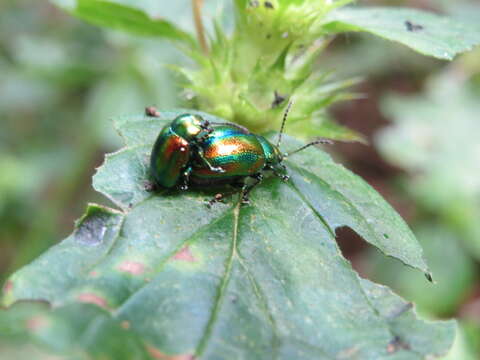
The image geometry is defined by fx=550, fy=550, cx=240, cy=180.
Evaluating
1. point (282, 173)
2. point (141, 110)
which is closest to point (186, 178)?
point (282, 173)

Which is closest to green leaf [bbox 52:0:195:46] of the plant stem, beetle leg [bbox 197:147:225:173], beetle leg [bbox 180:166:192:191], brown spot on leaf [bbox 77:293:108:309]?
the plant stem

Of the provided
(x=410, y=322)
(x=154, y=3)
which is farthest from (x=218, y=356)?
(x=154, y=3)

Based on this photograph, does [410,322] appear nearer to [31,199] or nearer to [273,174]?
[273,174]

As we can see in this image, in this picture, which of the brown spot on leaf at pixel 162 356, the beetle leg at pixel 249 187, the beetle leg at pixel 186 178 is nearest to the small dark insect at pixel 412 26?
the beetle leg at pixel 249 187

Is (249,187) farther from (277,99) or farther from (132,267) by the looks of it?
(132,267)

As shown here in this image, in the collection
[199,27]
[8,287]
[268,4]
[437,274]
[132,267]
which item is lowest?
[437,274]

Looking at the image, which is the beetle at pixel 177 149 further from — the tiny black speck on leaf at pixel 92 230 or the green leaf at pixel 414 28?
the green leaf at pixel 414 28
